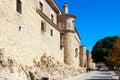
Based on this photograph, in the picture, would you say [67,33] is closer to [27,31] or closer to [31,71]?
[27,31]

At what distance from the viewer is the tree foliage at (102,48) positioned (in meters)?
66.4

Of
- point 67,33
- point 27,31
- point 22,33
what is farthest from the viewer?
point 67,33

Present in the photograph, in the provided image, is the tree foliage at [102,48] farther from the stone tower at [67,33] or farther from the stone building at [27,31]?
the stone building at [27,31]

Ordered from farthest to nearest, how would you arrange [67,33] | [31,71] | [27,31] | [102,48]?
[102,48], [67,33], [27,31], [31,71]

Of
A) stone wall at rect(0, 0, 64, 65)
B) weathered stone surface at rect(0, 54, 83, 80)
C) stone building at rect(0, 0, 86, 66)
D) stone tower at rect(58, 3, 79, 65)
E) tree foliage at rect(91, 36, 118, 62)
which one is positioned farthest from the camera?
tree foliage at rect(91, 36, 118, 62)

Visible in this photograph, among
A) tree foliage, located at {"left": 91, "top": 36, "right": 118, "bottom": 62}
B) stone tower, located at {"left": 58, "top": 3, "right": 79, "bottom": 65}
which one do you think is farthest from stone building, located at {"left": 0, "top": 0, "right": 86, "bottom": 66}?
tree foliage, located at {"left": 91, "top": 36, "right": 118, "bottom": 62}

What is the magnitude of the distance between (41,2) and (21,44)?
30.9 feet

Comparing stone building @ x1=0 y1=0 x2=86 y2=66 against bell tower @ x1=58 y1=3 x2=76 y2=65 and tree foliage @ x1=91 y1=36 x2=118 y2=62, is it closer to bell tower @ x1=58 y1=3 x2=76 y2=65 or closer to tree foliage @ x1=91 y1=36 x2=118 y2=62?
bell tower @ x1=58 y1=3 x2=76 y2=65

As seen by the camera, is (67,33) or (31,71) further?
(67,33)

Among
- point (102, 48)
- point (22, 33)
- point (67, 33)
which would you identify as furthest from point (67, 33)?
point (102, 48)

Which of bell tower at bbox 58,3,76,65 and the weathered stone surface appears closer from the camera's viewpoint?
the weathered stone surface

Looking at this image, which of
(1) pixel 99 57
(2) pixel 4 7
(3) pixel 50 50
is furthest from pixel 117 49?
(1) pixel 99 57

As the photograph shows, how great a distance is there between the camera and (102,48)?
67.3m

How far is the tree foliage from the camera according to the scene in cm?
6644
